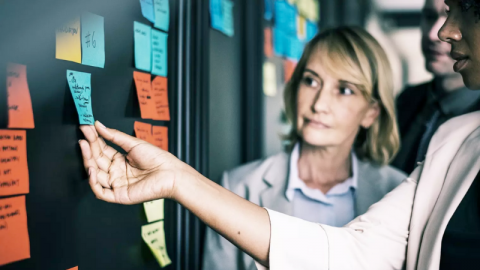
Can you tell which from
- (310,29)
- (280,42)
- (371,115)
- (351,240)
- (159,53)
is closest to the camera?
(351,240)

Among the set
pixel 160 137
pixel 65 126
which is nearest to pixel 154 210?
pixel 160 137

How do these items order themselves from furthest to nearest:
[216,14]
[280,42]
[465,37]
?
1. [280,42]
2. [216,14]
3. [465,37]

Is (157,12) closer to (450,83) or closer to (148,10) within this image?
(148,10)

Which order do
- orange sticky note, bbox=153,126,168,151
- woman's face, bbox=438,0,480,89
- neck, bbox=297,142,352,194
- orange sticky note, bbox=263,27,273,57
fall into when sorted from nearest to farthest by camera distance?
woman's face, bbox=438,0,480,89 → orange sticky note, bbox=153,126,168,151 → neck, bbox=297,142,352,194 → orange sticky note, bbox=263,27,273,57

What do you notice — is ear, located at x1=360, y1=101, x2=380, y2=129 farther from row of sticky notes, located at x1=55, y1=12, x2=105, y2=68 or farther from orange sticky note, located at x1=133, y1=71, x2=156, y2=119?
row of sticky notes, located at x1=55, y1=12, x2=105, y2=68

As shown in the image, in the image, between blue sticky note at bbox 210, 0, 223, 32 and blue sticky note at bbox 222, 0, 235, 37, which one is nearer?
blue sticky note at bbox 210, 0, 223, 32

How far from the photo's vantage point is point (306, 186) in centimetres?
175

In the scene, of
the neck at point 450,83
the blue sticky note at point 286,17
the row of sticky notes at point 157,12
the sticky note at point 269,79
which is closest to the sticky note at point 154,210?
the row of sticky notes at point 157,12

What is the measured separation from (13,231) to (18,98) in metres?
0.26

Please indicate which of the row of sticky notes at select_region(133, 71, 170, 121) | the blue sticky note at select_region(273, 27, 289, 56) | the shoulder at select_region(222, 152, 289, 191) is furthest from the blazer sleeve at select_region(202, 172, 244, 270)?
the blue sticky note at select_region(273, 27, 289, 56)

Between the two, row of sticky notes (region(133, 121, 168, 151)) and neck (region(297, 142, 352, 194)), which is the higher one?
row of sticky notes (region(133, 121, 168, 151))

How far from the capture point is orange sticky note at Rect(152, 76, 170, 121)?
1.31m

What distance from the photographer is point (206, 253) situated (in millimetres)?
1581

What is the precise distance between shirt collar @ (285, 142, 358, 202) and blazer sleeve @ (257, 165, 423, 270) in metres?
0.43
